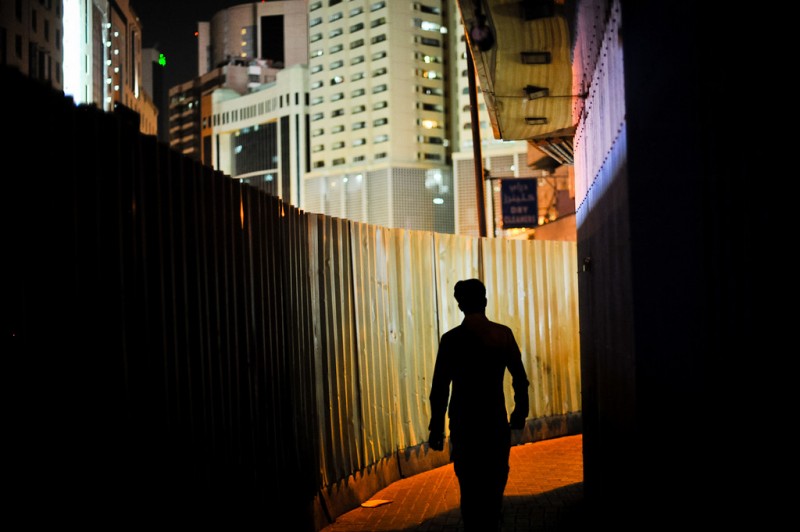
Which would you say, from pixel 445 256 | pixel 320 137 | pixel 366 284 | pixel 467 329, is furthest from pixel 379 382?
pixel 320 137

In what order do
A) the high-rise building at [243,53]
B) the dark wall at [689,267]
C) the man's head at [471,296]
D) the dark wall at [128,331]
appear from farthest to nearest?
the high-rise building at [243,53] → the man's head at [471,296] → the dark wall at [128,331] → the dark wall at [689,267]

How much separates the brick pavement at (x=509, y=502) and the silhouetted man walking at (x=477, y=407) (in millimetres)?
1548

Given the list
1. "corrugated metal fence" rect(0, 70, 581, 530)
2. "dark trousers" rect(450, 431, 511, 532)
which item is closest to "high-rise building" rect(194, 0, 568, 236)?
"corrugated metal fence" rect(0, 70, 581, 530)

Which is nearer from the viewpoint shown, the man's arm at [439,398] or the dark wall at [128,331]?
the dark wall at [128,331]

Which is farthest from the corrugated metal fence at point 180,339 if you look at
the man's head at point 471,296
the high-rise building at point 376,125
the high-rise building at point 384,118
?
the high-rise building at point 384,118

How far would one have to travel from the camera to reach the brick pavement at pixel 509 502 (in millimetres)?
6582

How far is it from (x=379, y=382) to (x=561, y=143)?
5.79m

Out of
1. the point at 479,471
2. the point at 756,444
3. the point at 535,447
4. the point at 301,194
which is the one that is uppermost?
the point at 301,194

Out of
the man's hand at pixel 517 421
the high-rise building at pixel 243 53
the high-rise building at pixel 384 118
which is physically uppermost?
the high-rise building at pixel 243 53

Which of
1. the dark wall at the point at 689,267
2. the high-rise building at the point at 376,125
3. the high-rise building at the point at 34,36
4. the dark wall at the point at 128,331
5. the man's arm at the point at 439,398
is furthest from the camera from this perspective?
the high-rise building at the point at 376,125

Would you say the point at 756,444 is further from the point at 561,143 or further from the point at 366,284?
the point at 561,143

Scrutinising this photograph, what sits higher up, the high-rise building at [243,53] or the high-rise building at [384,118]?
the high-rise building at [243,53]

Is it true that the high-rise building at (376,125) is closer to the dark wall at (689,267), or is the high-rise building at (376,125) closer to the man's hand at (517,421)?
the man's hand at (517,421)

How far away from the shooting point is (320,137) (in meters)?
114
